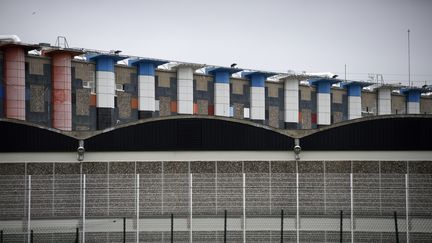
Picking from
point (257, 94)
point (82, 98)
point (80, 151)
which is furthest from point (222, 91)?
point (80, 151)

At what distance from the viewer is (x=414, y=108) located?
77.1 meters

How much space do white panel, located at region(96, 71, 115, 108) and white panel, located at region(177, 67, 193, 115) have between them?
676 cm

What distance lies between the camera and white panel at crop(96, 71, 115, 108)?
2051 inches

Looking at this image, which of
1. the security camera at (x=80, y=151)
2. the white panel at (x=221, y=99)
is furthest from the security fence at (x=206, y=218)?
the white panel at (x=221, y=99)

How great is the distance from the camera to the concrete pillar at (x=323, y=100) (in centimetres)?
6719

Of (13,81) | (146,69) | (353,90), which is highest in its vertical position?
(146,69)

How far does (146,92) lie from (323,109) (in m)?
20.3

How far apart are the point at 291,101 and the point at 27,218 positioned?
4324 centimetres

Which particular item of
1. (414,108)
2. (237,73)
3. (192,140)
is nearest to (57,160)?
(192,140)

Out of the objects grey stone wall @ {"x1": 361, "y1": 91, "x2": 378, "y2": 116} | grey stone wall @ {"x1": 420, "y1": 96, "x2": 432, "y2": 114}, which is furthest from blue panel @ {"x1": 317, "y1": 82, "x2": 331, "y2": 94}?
grey stone wall @ {"x1": 420, "y1": 96, "x2": 432, "y2": 114}

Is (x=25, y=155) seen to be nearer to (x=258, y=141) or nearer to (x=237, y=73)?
(x=258, y=141)

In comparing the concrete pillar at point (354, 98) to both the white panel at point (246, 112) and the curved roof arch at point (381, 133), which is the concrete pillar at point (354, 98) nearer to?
the white panel at point (246, 112)

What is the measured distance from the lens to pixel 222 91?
60156mm

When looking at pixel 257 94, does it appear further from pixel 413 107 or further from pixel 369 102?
pixel 413 107
